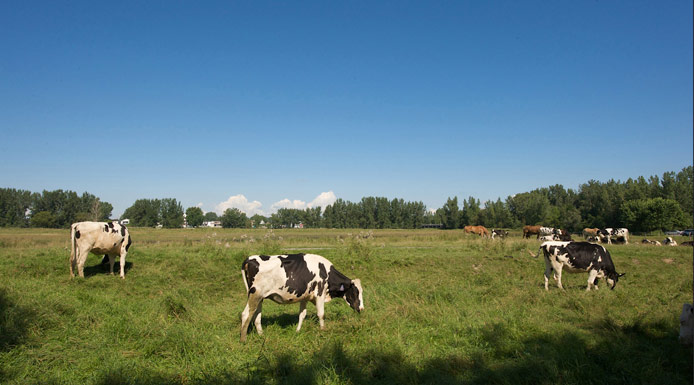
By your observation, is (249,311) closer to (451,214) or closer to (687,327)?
(687,327)

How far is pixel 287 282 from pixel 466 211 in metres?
113

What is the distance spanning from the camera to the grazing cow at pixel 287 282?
28.7 ft

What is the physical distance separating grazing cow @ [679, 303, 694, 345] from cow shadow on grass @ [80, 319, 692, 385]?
0.66 ft

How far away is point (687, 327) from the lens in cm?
777

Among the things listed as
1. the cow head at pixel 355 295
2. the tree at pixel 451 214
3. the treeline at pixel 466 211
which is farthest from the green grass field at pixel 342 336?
the tree at pixel 451 214

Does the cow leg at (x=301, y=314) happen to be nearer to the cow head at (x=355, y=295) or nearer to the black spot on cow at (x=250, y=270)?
the cow head at (x=355, y=295)

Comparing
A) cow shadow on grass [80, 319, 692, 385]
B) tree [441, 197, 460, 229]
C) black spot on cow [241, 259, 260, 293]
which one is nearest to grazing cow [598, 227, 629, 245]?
cow shadow on grass [80, 319, 692, 385]

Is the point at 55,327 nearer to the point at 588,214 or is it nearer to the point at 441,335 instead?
the point at 441,335

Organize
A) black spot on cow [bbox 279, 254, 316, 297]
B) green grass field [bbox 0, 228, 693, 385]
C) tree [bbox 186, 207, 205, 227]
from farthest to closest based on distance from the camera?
tree [bbox 186, 207, 205, 227]
black spot on cow [bbox 279, 254, 316, 297]
green grass field [bbox 0, 228, 693, 385]

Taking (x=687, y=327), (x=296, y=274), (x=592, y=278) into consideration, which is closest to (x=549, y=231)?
(x=592, y=278)

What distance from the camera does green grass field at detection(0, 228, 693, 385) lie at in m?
6.66

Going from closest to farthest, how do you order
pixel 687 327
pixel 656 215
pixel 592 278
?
pixel 687 327 → pixel 592 278 → pixel 656 215

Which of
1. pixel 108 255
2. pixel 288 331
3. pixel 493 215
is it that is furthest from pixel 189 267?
pixel 493 215

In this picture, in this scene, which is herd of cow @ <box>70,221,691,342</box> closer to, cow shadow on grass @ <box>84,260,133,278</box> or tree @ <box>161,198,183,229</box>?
cow shadow on grass @ <box>84,260,133,278</box>
